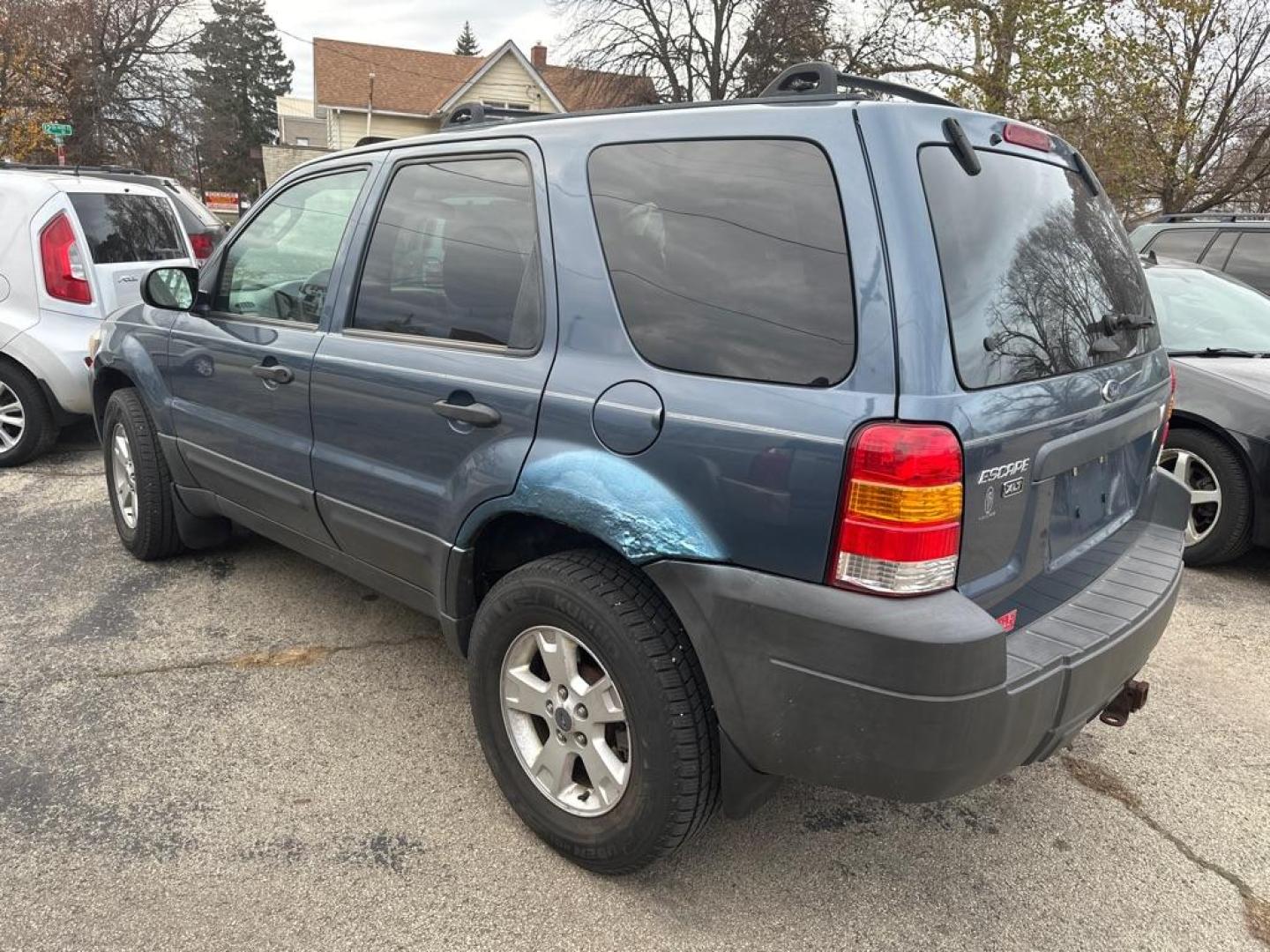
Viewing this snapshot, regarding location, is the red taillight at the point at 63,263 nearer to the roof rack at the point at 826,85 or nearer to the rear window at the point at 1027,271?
the roof rack at the point at 826,85

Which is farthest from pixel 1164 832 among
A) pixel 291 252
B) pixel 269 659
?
pixel 291 252

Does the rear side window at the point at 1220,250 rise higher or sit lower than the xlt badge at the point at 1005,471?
higher

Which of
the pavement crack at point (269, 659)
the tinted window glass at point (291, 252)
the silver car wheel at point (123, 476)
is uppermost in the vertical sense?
the tinted window glass at point (291, 252)

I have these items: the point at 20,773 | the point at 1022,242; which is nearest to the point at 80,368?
the point at 20,773

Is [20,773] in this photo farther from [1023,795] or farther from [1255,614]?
[1255,614]

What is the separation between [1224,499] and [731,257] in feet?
→ 12.2

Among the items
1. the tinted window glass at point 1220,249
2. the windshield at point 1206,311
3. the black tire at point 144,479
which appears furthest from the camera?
the tinted window glass at point 1220,249

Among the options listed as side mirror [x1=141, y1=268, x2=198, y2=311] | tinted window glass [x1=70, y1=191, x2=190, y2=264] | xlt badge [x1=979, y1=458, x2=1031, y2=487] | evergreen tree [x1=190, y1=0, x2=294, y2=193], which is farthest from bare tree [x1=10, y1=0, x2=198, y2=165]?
evergreen tree [x1=190, y1=0, x2=294, y2=193]

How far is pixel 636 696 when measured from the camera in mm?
2094

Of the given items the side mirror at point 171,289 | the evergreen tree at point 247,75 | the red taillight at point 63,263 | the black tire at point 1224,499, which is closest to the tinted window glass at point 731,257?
the side mirror at point 171,289

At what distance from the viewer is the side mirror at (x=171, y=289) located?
Answer: 12.1 ft

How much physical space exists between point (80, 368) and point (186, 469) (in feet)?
8.37

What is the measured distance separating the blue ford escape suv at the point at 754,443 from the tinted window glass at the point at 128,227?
4.03m

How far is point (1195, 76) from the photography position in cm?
1585
